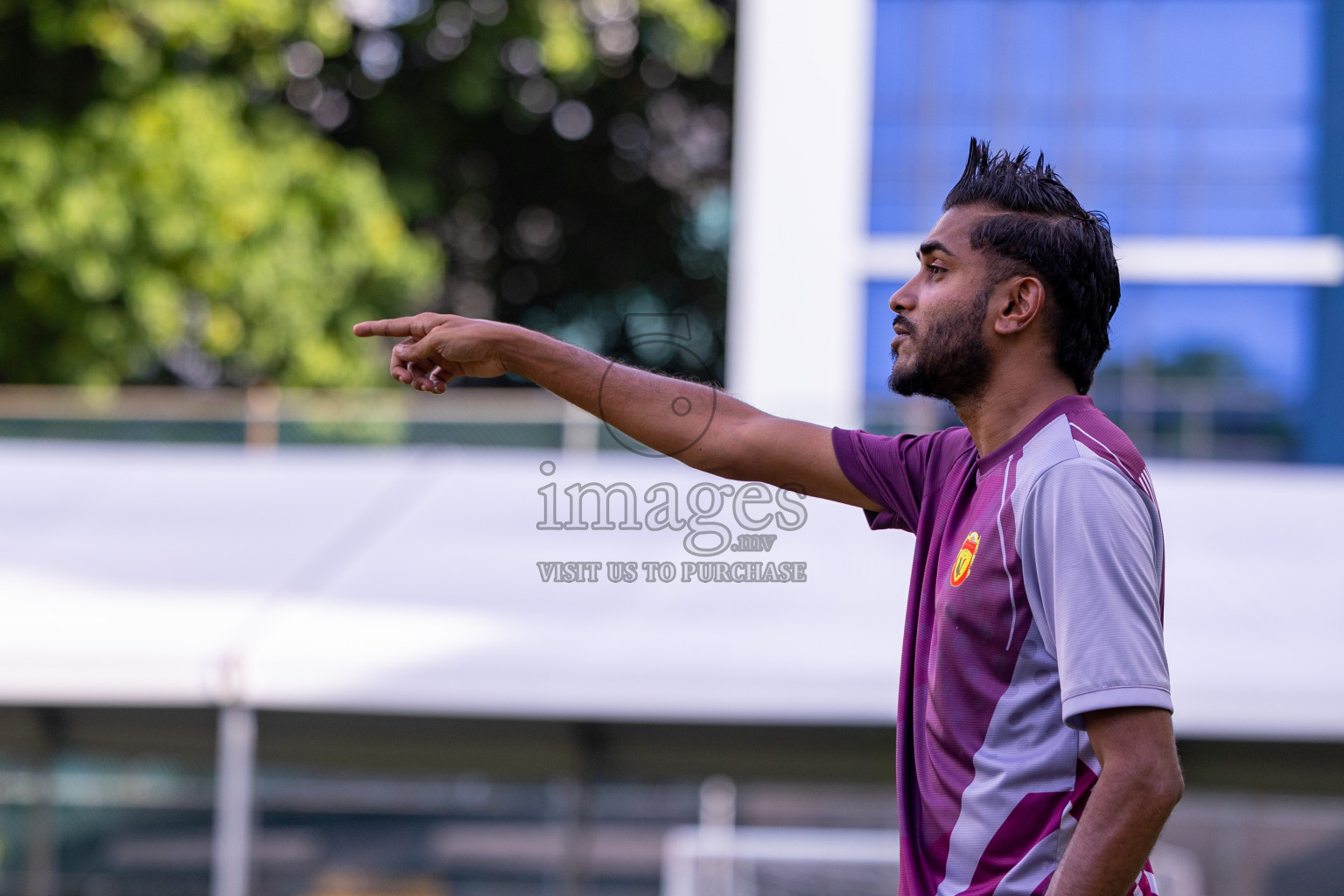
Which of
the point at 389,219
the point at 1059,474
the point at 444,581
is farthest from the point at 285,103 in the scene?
the point at 1059,474

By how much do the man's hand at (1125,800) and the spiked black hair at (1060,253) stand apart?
1.28ft

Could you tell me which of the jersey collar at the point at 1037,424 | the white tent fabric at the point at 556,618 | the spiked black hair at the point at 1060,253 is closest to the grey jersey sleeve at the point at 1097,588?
the jersey collar at the point at 1037,424

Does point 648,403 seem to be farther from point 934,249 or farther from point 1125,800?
point 1125,800

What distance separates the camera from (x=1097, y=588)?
1.15m

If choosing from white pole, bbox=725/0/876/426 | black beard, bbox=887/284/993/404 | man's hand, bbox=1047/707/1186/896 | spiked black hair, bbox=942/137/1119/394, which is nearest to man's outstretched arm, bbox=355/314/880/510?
black beard, bbox=887/284/993/404

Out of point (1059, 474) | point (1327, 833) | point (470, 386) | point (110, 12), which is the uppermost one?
point (110, 12)

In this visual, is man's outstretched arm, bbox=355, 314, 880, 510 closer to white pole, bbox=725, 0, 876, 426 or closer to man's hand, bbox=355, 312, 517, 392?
man's hand, bbox=355, 312, 517, 392

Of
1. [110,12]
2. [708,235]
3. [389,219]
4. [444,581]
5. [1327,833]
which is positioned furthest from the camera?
[708,235]

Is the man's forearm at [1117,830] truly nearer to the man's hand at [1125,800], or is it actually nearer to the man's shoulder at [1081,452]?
the man's hand at [1125,800]

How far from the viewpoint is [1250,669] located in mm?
2730

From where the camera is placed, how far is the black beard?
137 cm

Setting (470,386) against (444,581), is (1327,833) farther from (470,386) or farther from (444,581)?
(470,386)

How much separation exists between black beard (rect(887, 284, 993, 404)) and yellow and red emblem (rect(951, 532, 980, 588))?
168 millimetres

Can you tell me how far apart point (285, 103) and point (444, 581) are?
891 centimetres
